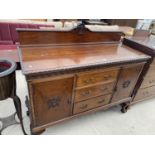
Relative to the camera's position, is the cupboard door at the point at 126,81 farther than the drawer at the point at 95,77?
Yes

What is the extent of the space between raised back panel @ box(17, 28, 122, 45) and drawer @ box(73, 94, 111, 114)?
610 millimetres

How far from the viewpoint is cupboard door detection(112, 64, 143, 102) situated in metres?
1.30

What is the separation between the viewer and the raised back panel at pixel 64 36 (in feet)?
3.60

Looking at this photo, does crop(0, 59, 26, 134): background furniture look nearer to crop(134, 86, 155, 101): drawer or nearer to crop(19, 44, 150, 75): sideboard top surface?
crop(19, 44, 150, 75): sideboard top surface

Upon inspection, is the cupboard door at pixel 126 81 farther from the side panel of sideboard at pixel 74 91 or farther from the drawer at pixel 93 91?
the drawer at pixel 93 91

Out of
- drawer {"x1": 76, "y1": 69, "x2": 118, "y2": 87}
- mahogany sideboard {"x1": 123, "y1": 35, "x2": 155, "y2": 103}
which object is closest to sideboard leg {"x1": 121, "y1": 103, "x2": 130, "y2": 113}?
mahogany sideboard {"x1": 123, "y1": 35, "x2": 155, "y2": 103}

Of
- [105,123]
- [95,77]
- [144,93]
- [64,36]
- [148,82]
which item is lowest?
[105,123]

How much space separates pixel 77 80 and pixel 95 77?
0.58 feet

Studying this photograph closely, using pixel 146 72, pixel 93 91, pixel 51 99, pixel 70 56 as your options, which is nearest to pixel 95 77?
pixel 93 91

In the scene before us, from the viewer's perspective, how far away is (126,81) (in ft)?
4.59

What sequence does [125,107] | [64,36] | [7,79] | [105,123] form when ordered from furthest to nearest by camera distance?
[125,107] → [105,123] → [64,36] → [7,79]

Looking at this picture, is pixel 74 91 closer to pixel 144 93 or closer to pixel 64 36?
pixel 64 36

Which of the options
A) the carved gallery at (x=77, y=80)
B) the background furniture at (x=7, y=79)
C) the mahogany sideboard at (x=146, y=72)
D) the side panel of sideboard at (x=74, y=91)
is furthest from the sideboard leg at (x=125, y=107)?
the background furniture at (x=7, y=79)
